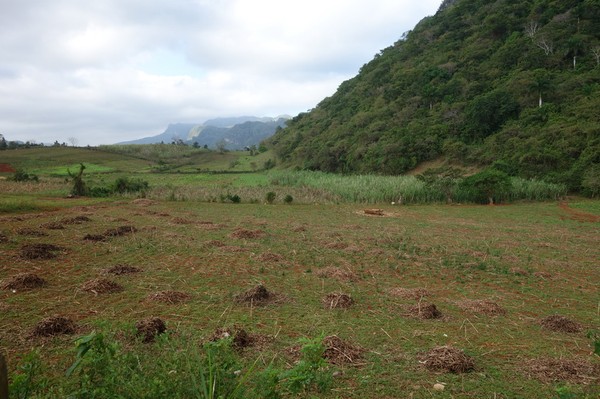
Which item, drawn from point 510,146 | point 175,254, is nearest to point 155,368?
point 175,254

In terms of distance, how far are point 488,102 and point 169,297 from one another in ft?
141

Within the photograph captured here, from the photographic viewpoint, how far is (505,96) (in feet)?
130

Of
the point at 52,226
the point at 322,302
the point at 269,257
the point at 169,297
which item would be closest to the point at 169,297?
the point at 169,297

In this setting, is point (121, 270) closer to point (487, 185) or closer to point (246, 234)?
point (246, 234)

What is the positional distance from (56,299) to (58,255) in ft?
10.3

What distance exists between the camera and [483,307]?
611cm

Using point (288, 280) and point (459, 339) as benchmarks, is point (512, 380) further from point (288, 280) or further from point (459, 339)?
point (288, 280)

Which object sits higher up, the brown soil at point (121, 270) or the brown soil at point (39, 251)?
the brown soil at point (39, 251)

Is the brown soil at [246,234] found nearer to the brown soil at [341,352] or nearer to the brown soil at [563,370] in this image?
the brown soil at [341,352]

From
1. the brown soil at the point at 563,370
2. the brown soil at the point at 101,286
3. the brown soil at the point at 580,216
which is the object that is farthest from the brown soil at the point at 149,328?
the brown soil at the point at 580,216

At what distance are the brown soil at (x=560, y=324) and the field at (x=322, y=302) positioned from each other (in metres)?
0.04

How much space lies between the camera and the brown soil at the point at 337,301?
5.94 metres

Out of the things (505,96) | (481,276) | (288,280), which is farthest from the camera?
(505,96)

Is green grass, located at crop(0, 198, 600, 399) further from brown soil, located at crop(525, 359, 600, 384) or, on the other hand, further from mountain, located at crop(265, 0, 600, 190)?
mountain, located at crop(265, 0, 600, 190)
